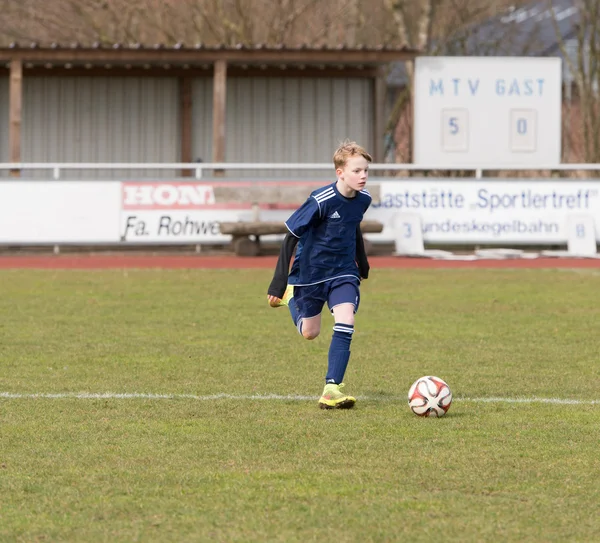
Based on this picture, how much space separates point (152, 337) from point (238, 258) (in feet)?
32.5

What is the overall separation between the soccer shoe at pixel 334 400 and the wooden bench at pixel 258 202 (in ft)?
43.7

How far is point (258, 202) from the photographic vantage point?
21391 millimetres

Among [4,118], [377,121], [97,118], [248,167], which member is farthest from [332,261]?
[4,118]

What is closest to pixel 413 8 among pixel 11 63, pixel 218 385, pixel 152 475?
pixel 11 63

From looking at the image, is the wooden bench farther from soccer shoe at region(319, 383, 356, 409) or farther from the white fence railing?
soccer shoe at region(319, 383, 356, 409)

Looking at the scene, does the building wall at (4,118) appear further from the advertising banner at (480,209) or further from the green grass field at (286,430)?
the green grass field at (286,430)

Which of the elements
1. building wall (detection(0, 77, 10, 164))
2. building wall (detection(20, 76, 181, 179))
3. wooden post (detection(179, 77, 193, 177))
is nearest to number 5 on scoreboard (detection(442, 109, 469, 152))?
wooden post (detection(179, 77, 193, 177))

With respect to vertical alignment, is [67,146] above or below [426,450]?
above

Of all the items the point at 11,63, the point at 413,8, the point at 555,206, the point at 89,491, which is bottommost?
the point at 89,491

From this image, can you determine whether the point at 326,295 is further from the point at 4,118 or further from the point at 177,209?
the point at 4,118

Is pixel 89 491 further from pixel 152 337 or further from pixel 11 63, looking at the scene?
pixel 11 63

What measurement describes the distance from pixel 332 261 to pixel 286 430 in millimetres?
1413

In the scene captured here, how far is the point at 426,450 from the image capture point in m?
6.17

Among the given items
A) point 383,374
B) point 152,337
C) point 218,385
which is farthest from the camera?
point 152,337
